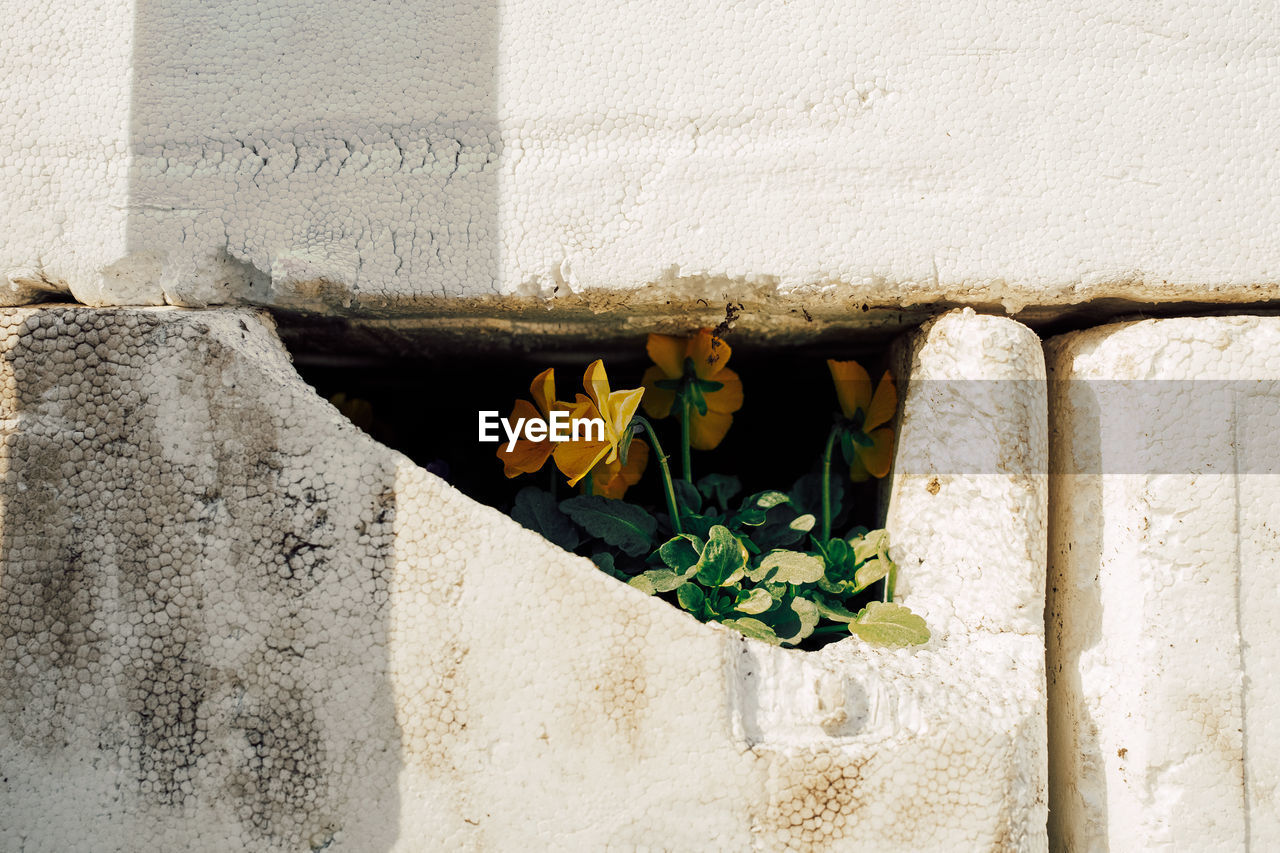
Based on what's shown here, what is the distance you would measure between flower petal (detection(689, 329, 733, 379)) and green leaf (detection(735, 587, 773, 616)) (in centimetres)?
34

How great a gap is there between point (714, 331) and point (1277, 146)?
81 centimetres

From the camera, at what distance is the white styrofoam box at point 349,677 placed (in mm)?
877

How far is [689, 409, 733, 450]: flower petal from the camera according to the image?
4.03ft

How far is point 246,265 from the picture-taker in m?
1.04

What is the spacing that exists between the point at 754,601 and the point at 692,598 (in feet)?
0.28

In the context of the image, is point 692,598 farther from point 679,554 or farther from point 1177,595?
point 1177,595

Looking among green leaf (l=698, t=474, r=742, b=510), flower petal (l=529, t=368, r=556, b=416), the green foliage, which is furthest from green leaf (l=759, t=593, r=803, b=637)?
flower petal (l=529, t=368, r=556, b=416)

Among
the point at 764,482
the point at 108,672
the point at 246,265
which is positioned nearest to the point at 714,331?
the point at 764,482

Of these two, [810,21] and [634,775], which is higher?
[810,21]

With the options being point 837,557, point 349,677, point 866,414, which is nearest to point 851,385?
point 866,414

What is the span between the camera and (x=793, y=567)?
1054 mm

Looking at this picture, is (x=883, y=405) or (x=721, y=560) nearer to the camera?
(x=721, y=560)

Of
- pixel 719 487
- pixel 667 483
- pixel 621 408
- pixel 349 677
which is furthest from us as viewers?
pixel 719 487

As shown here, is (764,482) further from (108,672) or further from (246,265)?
(108,672)
